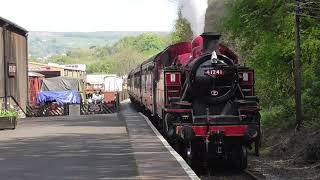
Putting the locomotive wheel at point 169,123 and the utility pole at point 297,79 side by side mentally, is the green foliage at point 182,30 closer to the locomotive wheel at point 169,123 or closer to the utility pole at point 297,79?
the utility pole at point 297,79

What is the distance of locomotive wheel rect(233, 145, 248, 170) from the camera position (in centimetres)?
1446

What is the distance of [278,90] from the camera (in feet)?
84.8

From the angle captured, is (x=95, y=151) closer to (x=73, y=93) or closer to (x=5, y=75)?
(x=5, y=75)

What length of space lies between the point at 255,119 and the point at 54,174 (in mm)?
5387

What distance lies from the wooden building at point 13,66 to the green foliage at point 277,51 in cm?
1807

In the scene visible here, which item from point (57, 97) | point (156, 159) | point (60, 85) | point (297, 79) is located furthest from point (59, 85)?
point (156, 159)

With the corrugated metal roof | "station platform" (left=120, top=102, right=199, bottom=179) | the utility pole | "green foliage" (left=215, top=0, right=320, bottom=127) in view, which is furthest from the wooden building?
the utility pole

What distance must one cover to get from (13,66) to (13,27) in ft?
10.7

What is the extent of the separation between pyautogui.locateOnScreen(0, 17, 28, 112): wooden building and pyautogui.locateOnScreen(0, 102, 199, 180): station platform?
62.4 ft

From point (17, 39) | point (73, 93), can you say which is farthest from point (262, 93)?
point (73, 93)

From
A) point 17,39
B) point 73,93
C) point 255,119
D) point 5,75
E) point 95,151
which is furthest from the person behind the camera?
point 73,93

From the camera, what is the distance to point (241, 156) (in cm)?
1451

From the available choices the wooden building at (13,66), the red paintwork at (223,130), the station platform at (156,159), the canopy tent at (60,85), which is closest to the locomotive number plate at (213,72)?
the red paintwork at (223,130)

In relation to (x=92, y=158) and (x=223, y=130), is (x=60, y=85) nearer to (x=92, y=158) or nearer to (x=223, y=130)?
(x=92, y=158)
